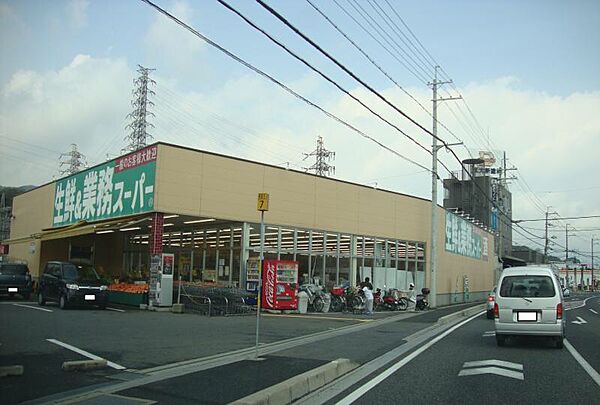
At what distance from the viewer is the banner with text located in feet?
132

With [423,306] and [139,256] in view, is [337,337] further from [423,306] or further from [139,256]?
[139,256]

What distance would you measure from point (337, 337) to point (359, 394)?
23.4 ft

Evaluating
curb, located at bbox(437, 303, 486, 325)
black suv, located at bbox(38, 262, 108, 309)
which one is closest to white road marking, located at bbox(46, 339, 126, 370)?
black suv, located at bbox(38, 262, 108, 309)

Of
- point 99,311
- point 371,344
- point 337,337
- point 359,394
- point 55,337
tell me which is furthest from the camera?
point 99,311

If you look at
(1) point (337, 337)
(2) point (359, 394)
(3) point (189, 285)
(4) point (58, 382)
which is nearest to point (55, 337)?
(4) point (58, 382)

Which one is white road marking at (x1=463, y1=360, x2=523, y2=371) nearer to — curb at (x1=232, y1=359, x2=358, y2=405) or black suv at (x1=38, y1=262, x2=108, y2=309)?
curb at (x1=232, y1=359, x2=358, y2=405)

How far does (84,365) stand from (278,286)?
13.6 metres

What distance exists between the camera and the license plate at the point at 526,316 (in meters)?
12.9

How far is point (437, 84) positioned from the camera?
3222 centimetres

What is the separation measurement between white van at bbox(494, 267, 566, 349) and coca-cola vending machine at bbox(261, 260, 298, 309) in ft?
34.9

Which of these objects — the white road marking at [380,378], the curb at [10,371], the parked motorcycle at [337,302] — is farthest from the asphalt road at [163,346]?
the parked motorcycle at [337,302]

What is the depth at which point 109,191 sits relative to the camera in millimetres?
26797

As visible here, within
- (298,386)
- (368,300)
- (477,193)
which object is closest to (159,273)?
(368,300)

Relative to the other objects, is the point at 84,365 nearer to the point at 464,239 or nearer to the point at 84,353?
the point at 84,353
